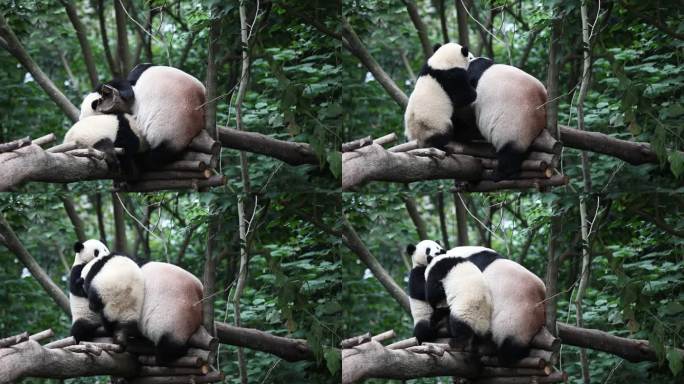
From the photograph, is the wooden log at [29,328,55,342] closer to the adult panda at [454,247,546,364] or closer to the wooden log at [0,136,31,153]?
the wooden log at [0,136,31,153]

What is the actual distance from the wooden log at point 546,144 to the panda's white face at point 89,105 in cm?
185

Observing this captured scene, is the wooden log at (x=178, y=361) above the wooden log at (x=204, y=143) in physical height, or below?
below

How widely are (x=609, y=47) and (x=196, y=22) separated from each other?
1836 millimetres

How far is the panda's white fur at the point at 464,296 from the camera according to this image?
3.67 meters

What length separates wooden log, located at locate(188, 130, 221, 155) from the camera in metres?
3.84

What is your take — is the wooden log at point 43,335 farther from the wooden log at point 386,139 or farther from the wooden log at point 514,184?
the wooden log at point 514,184

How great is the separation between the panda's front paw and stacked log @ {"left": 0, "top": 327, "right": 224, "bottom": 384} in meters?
0.88

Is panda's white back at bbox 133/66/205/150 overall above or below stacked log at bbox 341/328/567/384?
above

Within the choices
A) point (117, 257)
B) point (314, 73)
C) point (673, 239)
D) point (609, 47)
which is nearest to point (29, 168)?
point (117, 257)

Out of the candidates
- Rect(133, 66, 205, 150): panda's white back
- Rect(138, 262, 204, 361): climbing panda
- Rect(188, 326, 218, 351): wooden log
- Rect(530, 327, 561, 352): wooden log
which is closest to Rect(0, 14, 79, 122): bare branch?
Rect(133, 66, 205, 150): panda's white back

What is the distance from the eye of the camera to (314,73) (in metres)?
4.11

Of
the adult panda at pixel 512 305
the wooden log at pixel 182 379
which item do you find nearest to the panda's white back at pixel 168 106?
the wooden log at pixel 182 379

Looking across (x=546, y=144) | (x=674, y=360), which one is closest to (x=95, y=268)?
(x=546, y=144)

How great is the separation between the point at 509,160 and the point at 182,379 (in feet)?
5.55
